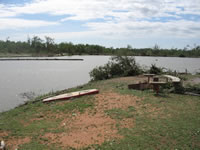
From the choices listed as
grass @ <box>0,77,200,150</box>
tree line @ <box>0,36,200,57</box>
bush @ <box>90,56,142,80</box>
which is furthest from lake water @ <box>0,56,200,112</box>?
tree line @ <box>0,36,200,57</box>

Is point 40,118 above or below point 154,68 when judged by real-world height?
below

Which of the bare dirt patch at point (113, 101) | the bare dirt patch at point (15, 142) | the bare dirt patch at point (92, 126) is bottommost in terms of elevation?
the bare dirt patch at point (15, 142)

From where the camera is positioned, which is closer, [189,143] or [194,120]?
[189,143]

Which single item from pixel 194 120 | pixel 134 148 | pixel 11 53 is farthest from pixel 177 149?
pixel 11 53

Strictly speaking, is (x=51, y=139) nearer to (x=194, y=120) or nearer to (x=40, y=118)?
(x=40, y=118)

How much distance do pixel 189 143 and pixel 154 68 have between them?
34.7 ft

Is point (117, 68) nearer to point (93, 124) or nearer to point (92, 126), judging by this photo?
point (93, 124)

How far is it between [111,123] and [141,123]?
819 mm

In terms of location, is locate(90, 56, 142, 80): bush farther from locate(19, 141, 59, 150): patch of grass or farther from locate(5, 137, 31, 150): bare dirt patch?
locate(19, 141, 59, 150): patch of grass

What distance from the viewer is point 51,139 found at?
5.02 m

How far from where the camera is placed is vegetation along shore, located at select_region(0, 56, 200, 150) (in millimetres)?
4676

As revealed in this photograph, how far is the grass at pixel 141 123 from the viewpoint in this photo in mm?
4594

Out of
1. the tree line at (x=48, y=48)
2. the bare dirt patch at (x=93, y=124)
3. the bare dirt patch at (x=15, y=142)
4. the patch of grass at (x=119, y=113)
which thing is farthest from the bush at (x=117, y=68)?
the tree line at (x=48, y=48)

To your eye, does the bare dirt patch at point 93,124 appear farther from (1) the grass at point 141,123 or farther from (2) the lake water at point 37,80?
(2) the lake water at point 37,80
